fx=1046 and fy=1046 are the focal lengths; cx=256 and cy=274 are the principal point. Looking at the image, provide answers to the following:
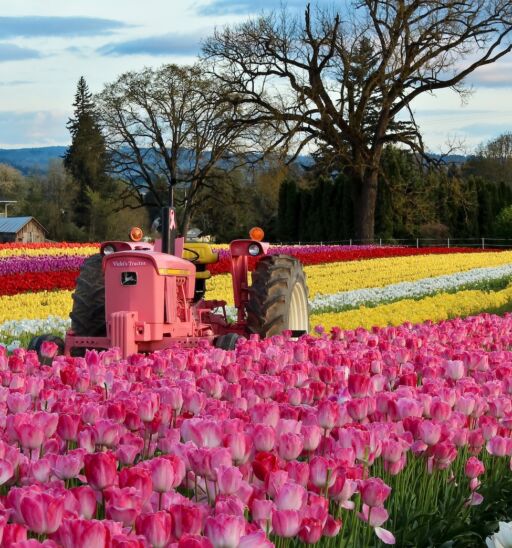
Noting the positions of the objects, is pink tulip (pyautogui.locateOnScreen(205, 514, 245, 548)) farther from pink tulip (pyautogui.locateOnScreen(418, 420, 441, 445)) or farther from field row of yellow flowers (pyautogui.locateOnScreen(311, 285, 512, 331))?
field row of yellow flowers (pyautogui.locateOnScreen(311, 285, 512, 331))

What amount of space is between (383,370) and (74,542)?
3.38 metres

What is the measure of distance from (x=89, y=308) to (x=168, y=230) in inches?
34.4

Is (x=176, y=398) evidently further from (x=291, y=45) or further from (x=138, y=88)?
(x=138, y=88)

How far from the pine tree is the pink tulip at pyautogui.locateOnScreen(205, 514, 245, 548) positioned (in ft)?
161

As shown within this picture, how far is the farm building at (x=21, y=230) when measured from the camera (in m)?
64.4

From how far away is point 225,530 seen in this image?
214 centimetres

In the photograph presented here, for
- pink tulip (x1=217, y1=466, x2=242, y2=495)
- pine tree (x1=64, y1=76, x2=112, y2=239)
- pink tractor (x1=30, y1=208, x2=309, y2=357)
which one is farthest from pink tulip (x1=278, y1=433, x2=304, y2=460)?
pine tree (x1=64, y1=76, x2=112, y2=239)

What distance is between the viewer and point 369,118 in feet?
177

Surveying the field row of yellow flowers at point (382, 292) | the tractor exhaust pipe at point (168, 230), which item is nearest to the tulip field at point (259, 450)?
the tractor exhaust pipe at point (168, 230)

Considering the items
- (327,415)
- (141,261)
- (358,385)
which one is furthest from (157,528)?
(141,261)

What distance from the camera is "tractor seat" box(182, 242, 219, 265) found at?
869cm

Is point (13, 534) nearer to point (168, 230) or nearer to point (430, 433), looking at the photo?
point (430, 433)

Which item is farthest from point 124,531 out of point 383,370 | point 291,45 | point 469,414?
point 291,45

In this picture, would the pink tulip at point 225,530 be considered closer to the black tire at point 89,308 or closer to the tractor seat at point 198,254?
the black tire at point 89,308
